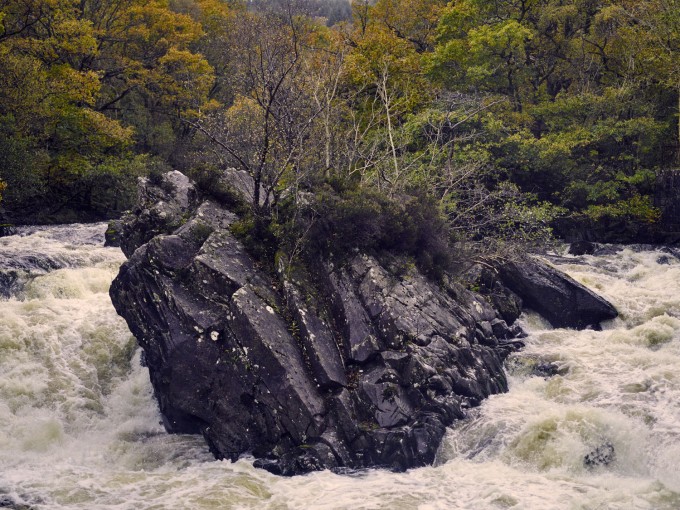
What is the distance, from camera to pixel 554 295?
54.3 ft

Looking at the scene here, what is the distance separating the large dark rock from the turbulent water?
49 cm

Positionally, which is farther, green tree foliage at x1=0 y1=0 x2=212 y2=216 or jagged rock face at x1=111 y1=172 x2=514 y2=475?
green tree foliage at x1=0 y1=0 x2=212 y2=216

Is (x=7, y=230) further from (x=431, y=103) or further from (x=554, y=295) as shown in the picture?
(x=554, y=295)

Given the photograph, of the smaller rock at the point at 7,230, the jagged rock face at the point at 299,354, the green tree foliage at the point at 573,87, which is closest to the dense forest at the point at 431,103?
the green tree foliage at the point at 573,87

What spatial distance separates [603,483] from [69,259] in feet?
47.9

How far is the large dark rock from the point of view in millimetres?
16266

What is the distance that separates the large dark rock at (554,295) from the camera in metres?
16.3

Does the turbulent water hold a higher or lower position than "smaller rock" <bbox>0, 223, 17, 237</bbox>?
lower

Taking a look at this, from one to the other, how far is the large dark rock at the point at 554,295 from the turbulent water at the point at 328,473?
49 centimetres

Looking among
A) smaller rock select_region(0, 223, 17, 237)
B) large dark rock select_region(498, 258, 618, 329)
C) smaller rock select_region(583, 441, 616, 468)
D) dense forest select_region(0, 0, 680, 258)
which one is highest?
dense forest select_region(0, 0, 680, 258)

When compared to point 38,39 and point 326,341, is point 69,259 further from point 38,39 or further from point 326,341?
point 38,39

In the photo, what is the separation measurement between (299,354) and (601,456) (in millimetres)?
5431

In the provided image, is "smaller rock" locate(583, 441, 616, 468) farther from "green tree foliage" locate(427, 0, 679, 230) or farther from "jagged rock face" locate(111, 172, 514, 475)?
"green tree foliage" locate(427, 0, 679, 230)

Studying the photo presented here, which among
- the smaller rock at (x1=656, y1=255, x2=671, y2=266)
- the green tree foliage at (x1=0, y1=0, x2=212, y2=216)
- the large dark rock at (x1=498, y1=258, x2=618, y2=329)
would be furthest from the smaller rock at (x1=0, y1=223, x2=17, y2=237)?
the smaller rock at (x1=656, y1=255, x2=671, y2=266)
